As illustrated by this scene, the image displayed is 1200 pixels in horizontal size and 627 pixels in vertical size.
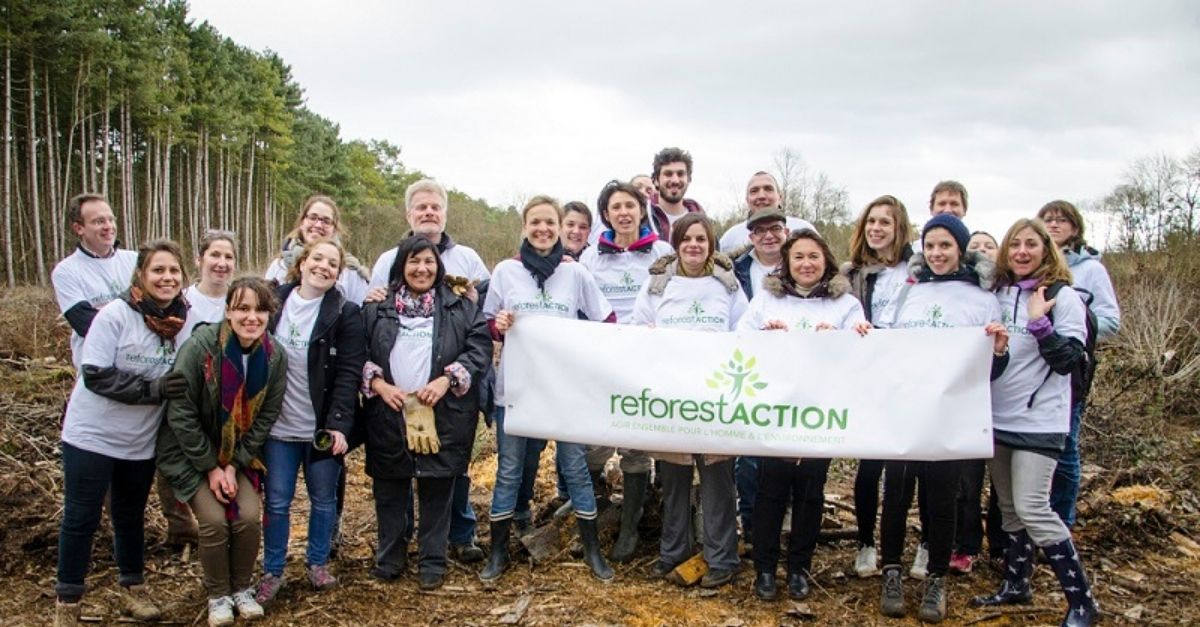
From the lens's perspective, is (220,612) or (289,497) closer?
(220,612)

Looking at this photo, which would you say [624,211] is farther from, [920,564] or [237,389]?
[920,564]

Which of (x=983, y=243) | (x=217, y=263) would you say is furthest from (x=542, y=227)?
(x=983, y=243)

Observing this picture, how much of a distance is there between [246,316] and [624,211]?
2.52 m

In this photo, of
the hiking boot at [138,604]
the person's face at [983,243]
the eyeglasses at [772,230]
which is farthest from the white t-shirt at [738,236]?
the hiking boot at [138,604]

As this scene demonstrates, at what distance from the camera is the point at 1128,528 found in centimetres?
555

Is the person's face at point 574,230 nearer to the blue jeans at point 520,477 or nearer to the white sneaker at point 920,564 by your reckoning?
the blue jeans at point 520,477

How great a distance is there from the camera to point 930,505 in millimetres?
4324

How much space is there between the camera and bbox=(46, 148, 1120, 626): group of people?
411 cm

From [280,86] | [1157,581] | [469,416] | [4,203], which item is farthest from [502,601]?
[280,86]

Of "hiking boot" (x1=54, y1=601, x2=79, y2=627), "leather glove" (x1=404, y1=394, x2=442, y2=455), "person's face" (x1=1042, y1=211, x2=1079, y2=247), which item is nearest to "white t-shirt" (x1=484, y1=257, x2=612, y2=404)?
"leather glove" (x1=404, y1=394, x2=442, y2=455)

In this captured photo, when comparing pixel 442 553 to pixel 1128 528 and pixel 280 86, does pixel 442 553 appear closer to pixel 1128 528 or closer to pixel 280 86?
pixel 1128 528

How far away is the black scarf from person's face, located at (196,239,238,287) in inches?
70.3

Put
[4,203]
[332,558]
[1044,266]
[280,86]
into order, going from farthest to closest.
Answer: [280,86] < [4,203] < [332,558] < [1044,266]

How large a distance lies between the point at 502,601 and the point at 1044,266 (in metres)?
3.70
